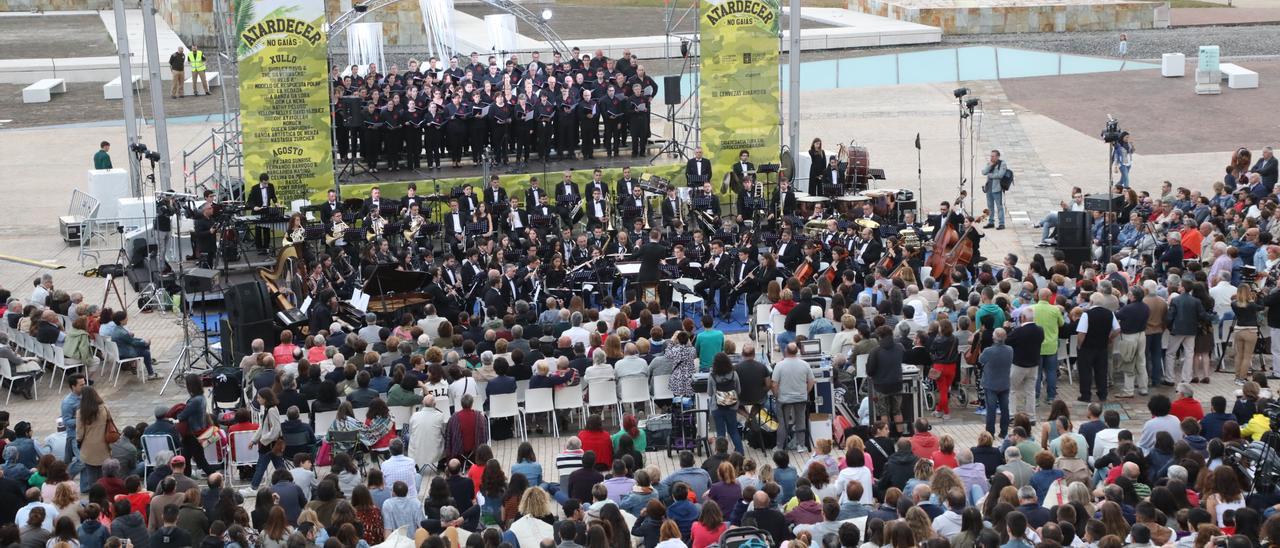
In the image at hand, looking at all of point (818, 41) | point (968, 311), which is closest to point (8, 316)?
point (968, 311)

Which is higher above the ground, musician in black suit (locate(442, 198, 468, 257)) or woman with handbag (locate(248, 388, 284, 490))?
musician in black suit (locate(442, 198, 468, 257))

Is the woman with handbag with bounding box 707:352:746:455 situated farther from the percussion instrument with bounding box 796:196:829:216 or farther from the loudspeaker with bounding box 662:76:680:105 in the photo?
the loudspeaker with bounding box 662:76:680:105

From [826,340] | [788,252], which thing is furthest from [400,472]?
[788,252]

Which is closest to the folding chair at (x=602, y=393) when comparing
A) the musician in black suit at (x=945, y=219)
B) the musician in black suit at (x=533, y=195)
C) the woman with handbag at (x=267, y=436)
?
the woman with handbag at (x=267, y=436)

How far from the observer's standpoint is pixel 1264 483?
1360 centimetres

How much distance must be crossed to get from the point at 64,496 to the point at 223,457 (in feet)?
9.91

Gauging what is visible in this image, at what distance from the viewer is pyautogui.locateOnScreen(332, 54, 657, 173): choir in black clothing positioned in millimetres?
29016

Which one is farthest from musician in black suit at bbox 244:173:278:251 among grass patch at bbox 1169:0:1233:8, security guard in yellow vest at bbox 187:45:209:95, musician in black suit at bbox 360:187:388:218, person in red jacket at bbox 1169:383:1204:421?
grass patch at bbox 1169:0:1233:8

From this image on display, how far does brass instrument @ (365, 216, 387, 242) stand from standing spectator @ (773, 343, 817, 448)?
947 centimetres

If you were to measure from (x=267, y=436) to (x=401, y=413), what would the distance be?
1501 mm

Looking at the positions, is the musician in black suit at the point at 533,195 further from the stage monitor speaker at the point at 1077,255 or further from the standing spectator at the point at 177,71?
the standing spectator at the point at 177,71

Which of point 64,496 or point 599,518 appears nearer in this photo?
point 599,518

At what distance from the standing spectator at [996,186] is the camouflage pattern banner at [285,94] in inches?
446

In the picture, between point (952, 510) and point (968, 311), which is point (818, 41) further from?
point (952, 510)
